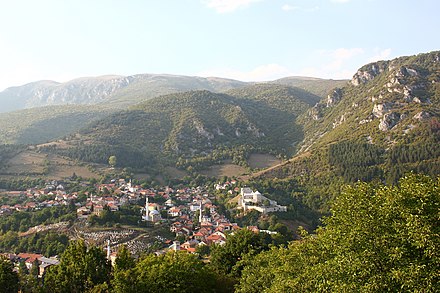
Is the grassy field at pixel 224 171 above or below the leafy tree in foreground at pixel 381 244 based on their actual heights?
below

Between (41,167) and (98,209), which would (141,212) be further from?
(41,167)

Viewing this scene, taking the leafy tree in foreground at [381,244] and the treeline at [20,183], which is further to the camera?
the treeline at [20,183]

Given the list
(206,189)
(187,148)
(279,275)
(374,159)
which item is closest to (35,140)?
(187,148)

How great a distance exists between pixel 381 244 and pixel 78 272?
20829 mm

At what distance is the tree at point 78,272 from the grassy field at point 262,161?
289ft

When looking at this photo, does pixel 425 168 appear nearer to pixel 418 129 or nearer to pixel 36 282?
pixel 418 129

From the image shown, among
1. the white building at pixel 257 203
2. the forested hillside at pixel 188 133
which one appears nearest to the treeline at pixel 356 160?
the white building at pixel 257 203

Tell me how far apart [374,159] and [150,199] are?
52754 millimetres

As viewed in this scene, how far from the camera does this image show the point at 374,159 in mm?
90000

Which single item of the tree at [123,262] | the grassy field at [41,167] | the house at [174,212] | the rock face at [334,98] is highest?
the rock face at [334,98]

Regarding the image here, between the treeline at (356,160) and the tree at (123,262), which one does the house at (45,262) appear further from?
the treeline at (356,160)

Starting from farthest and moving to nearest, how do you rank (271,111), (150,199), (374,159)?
(271,111) → (374,159) → (150,199)

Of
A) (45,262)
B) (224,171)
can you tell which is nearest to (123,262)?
(45,262)

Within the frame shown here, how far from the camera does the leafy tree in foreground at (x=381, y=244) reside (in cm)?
1245
